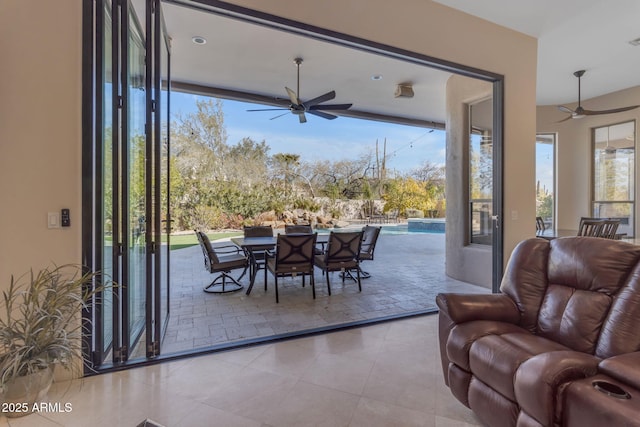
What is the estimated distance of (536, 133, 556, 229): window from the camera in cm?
676

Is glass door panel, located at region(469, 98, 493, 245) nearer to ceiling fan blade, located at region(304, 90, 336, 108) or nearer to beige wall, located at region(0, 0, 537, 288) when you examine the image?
ceiling fan blade, located at region(304, 90, 336, 108)

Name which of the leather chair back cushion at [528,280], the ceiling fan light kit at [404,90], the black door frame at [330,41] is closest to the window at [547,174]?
the ceiling fan light kit at [404,90]

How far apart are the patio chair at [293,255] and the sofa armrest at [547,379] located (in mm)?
2823

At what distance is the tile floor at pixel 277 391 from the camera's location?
5.90 feet

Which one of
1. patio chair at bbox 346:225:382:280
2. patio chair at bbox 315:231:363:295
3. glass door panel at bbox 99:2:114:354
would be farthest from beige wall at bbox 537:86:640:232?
glass door panel at bbox 99:2:114:354

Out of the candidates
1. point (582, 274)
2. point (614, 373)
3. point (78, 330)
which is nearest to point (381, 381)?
point (614, 373)

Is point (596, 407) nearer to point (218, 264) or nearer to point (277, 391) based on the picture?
point (277, 391)

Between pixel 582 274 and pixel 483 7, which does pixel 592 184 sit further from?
pixel 582 274

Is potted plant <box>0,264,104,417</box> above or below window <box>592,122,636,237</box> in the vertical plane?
below

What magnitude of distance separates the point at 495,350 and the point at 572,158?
690 centimetres

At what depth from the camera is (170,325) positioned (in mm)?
3211

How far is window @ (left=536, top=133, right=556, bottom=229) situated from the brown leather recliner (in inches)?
222

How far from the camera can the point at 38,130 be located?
2049 millimetres

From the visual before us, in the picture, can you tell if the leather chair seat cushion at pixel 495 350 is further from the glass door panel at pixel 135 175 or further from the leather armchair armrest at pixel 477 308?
the glass door panel at pixel 135 175
